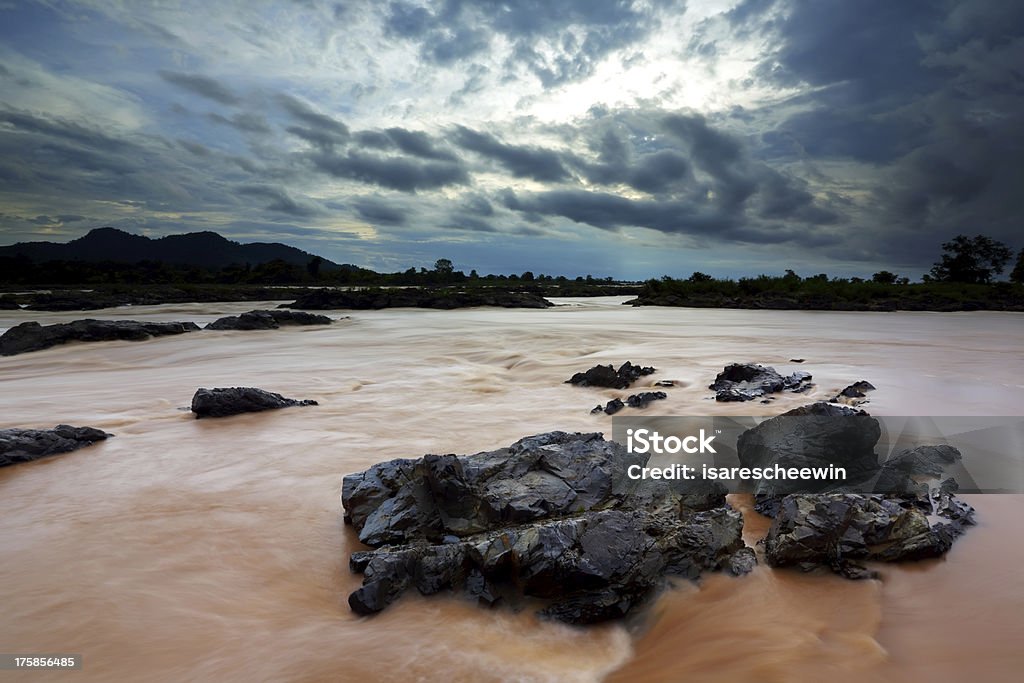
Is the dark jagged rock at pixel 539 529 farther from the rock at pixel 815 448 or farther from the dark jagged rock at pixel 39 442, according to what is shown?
the dark jagged rock at pixel 39 442

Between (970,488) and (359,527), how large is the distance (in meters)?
5.13

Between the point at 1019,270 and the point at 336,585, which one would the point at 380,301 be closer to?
the point at 336,585

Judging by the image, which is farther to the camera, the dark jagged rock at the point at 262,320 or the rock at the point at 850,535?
the dark jagged rock at the point at 262,320

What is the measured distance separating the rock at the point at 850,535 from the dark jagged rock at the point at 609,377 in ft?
20.2

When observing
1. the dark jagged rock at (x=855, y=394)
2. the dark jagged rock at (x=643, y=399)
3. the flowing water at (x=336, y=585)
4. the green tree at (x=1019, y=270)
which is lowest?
the flowing water at (x=336, y=585)

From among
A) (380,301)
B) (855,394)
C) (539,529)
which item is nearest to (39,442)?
(539,529)

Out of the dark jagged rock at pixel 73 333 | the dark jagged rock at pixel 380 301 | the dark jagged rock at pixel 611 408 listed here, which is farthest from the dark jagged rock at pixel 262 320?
the dark jagged rock at pixel 611 408

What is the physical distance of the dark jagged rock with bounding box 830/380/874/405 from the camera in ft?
24.9

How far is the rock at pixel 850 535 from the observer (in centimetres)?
344

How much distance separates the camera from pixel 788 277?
45.8 metres

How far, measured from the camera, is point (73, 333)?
17.5 m

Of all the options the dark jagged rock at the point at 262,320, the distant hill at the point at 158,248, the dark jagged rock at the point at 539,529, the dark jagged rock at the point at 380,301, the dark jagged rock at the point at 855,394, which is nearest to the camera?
the dark jagged rock at the point at 539,529

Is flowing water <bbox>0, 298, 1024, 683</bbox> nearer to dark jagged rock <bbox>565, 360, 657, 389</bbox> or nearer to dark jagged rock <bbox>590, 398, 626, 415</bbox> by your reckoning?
dark jagged rock <bbox>590, 398, 626, 415</bbox>

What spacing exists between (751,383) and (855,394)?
1.46 m
